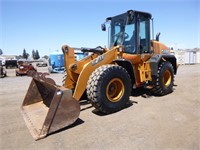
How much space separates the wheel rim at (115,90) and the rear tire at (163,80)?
183 cm

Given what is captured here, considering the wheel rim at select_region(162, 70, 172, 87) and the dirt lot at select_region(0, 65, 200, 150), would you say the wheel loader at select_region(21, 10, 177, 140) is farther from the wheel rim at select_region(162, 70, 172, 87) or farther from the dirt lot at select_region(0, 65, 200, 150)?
the dirt lot at select_region(0, 65, 200, 150)

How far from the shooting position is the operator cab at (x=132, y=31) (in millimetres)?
6145

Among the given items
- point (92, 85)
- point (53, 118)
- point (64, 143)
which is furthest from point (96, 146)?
point (92, 85)

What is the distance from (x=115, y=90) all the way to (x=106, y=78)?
659 mm

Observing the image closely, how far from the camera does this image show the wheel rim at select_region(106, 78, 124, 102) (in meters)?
5.02

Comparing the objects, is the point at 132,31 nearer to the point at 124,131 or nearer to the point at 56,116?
the point at 124,131

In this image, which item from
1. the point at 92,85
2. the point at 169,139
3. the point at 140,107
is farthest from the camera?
the point at 140,107

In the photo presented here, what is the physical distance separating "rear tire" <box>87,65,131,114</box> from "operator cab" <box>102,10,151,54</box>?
1.40 metres

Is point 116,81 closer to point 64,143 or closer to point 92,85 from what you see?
point 92,85

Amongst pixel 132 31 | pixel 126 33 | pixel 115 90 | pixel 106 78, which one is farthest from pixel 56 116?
pixel 132 31

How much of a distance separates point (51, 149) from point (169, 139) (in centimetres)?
203

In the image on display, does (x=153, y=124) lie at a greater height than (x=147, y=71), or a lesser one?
lesser

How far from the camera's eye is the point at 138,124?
420 cm

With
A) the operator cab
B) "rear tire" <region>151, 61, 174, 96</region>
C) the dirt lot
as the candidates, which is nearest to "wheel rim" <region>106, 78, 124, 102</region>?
the dirt lot
